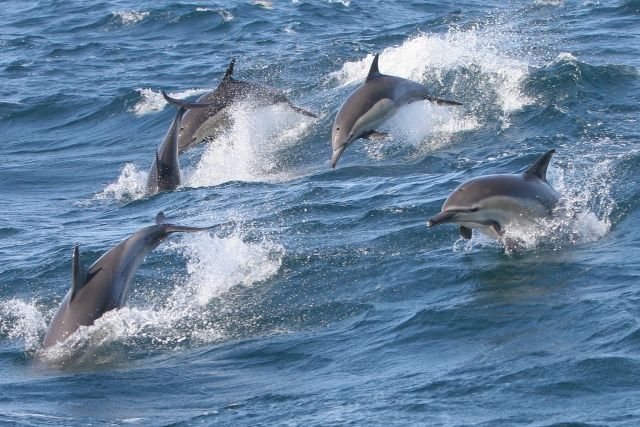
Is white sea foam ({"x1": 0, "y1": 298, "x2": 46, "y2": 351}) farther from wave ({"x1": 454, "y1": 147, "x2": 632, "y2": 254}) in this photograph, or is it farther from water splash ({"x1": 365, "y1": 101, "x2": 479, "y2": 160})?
water splash ({"x1": 365, "y1": 101, "x2": 479, "y2": 160})

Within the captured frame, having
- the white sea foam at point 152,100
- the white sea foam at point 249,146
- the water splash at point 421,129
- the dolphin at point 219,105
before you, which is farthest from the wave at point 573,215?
the white sea foam at point 152,100

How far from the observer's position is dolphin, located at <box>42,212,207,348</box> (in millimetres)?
11836

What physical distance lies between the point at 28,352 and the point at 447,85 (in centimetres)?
1144

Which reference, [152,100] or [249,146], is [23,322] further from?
[152,100]

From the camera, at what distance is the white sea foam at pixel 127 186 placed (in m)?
18.9

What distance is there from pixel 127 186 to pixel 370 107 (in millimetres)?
5022

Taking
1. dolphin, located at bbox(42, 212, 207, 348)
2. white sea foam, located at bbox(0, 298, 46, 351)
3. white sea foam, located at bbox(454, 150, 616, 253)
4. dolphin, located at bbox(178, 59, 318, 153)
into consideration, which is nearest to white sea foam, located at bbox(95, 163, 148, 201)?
dolphin, located at bbox(178, 59, 318, 153)

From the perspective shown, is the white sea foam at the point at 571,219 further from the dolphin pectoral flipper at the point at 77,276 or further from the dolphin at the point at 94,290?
the dolphin pectoral flipper at the point at 77,276

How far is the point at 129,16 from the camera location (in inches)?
1422

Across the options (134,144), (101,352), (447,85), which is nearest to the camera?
(101,352)

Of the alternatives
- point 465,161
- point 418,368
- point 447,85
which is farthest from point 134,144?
point 418,368

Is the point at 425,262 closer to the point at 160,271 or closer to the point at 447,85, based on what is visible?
the point at 160,271

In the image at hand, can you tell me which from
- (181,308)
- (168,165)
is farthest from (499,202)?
(168,165)

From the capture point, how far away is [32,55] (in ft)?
107
